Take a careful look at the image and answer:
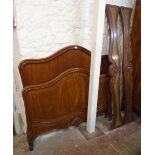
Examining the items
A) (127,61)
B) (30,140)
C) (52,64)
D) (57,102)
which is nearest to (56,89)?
(57,102)

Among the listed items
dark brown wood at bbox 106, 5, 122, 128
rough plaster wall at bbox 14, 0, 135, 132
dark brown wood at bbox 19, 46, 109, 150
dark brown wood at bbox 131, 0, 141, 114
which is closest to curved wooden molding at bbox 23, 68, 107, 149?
dark brown wood at bbox 19, 46, 109, 150

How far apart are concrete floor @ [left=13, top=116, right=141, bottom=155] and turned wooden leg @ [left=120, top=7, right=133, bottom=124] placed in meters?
0.20

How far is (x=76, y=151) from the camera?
1.53 meters

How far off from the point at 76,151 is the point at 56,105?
453 mm

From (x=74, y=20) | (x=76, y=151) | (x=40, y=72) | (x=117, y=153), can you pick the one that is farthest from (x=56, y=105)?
(x=74, y=20)

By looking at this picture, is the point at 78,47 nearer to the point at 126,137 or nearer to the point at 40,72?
the point at 40,72

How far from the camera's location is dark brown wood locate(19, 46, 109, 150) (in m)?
1.41

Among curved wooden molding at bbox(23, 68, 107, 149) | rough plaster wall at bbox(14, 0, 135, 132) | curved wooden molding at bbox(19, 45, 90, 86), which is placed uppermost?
rough plaster wall at bbox(14, 0, 135, 132)

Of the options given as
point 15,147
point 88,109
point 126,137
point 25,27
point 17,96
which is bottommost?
point 15,147

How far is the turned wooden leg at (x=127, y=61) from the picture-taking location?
1712mm

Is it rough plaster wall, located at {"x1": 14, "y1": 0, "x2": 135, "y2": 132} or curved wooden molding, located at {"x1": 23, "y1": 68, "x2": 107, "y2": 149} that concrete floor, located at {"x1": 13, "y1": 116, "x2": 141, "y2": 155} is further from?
rough plaster wall, located at {"x1": 14, "y1": 0, "x2": 135, "y2": 132}

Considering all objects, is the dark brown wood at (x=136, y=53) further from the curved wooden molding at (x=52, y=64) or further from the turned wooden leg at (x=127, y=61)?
the curved wooden molding at (x=52, y=64)

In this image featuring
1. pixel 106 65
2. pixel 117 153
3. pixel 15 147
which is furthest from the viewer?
pixel 106 65

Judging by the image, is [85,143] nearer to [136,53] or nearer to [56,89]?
[56,89]
